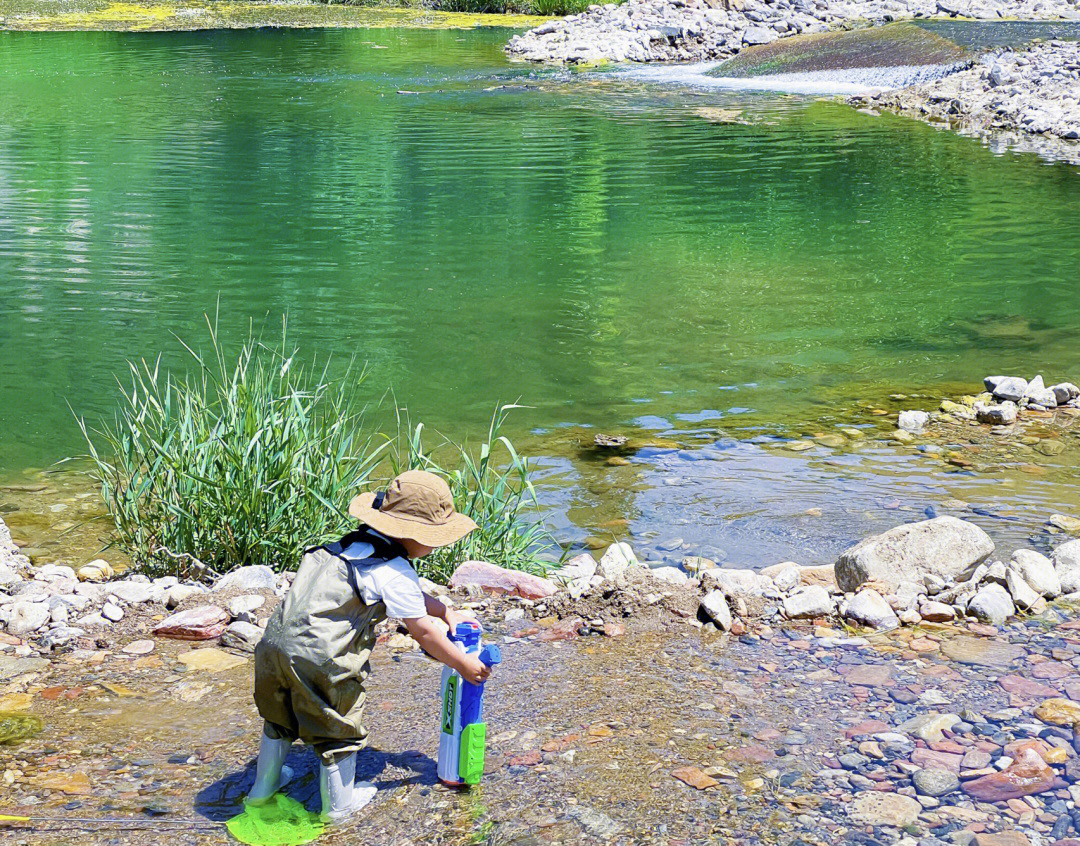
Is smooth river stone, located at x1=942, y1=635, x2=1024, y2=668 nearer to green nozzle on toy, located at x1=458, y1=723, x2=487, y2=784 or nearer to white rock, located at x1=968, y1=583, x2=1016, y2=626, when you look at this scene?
white rock, located at x1=968, y1=583, x2=1016, y2=626

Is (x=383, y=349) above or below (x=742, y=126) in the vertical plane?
below

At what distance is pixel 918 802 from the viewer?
3357mm

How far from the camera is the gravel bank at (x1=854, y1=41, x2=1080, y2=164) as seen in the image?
22297 mm

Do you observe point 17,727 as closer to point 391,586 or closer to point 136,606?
point 136,606

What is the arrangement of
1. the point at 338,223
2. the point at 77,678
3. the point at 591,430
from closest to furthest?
the point at 77,678
the point at 591,430
the point at 338,223

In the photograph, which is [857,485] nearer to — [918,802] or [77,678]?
[918,802]

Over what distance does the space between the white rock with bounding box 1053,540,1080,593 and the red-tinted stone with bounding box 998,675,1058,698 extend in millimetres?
976

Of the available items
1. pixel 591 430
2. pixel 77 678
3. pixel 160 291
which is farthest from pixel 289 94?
pixel 77 678

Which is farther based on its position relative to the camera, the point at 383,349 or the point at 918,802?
the point at 383,349

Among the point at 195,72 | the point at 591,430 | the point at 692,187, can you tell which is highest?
the point at 195,72

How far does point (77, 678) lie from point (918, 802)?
2976mm

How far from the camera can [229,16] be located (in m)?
46.3

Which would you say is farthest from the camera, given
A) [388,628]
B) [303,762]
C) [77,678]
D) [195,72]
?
[195,72]

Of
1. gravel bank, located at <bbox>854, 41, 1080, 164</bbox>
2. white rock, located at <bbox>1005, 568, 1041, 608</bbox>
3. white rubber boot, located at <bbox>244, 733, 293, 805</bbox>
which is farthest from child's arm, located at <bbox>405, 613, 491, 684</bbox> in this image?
gravel bank, located at <bbox>854, 41, 1080, 164</bbox>
